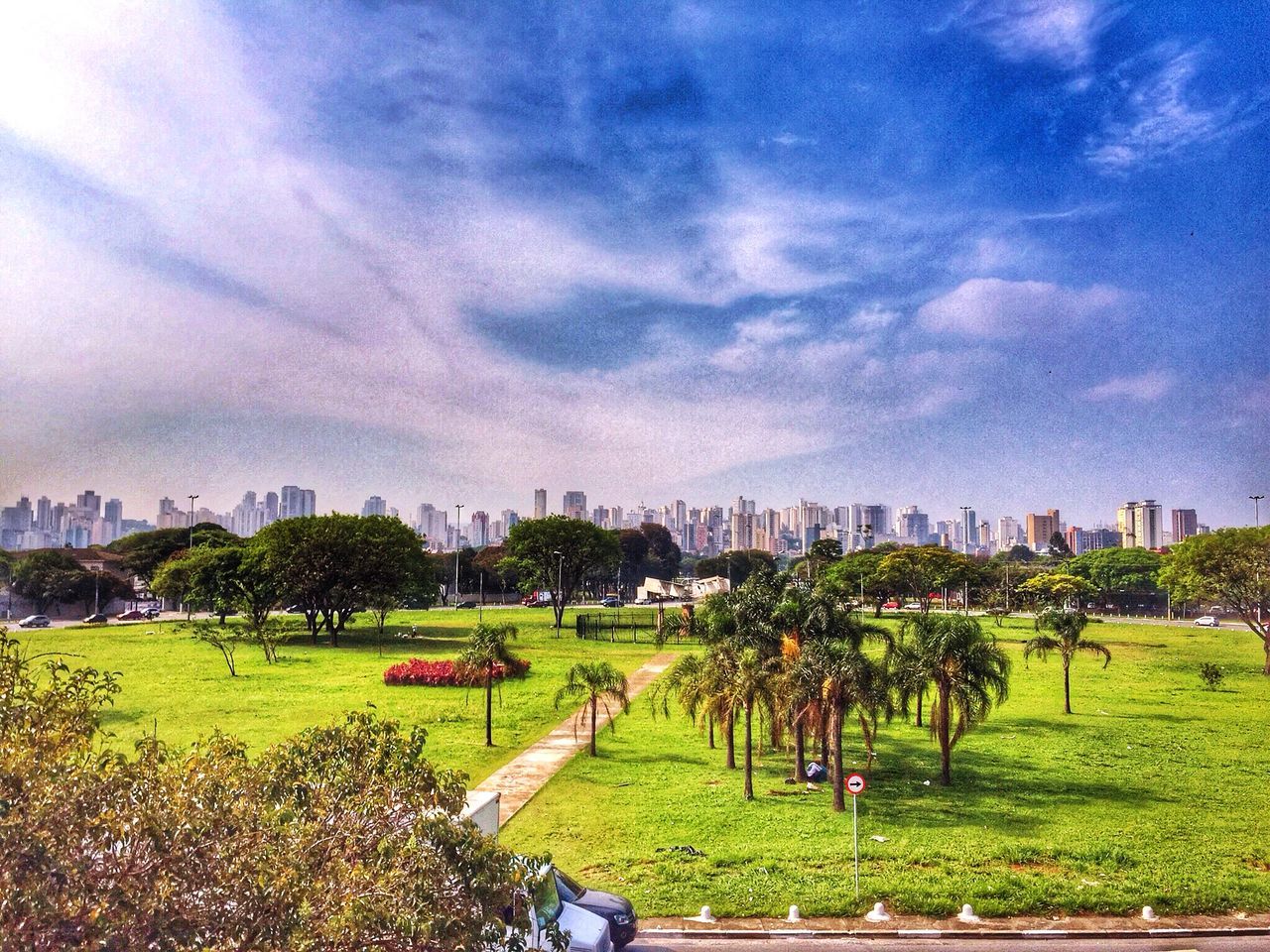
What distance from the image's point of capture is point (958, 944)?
519 inches

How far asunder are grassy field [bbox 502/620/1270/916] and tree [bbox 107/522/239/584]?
78260 mm

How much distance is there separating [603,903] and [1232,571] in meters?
52.5

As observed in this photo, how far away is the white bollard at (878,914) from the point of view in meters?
13.9

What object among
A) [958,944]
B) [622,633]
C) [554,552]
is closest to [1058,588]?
[622,633]

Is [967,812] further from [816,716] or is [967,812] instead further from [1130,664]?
[1130,664]

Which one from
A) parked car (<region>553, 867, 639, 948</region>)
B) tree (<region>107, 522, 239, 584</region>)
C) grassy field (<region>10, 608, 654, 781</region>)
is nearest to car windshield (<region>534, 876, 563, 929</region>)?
parked car (<region>553, 867, 639, 948</region>)

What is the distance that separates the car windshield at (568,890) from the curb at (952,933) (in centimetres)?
144

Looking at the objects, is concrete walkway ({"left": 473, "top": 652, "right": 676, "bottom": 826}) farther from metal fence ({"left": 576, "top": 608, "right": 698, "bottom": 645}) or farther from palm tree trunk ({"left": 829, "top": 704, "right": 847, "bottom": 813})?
metal fence ({"left": 576, "top": 608, "right": 698, "bottom": 645})

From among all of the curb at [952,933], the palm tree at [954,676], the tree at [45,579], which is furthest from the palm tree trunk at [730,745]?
the tree at [45,579]

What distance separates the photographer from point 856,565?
323 ft

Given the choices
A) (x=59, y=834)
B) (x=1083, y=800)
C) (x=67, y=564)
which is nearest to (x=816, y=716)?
(x=1083, y=800)

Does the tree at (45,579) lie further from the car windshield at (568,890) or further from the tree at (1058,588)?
the tree at (1058,588)

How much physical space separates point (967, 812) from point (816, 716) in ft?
13.8

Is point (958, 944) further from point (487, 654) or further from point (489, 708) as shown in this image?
point (487, 654)
